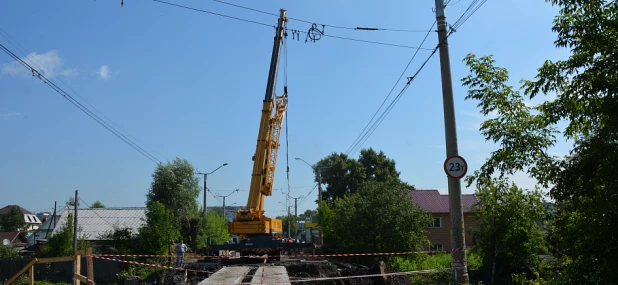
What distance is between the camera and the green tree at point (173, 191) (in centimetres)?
5122

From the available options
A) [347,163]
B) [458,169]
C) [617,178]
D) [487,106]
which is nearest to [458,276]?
[458,169]

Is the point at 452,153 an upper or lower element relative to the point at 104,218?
upper

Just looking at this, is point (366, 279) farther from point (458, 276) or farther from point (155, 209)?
point (155, 209)

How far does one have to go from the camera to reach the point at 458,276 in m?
11.1

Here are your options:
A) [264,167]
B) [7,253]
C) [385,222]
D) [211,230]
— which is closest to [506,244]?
[385,222]

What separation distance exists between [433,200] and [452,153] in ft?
130

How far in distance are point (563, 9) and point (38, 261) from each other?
10.9m

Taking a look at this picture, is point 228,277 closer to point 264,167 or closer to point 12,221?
point 264,167

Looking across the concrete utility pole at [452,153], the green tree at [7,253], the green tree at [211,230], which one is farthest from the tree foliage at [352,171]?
the concrete utility pole at [452,153]

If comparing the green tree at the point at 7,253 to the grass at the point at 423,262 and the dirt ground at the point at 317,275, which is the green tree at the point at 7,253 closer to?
the dirt ground at the point at 317,275

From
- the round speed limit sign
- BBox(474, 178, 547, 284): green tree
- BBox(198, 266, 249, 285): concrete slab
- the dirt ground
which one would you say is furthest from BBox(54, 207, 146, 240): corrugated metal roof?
the round speed limit sign

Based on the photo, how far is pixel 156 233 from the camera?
37125mm

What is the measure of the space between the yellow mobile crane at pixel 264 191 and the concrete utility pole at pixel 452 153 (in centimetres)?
1625

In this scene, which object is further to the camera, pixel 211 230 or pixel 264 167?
pixel 211 230
